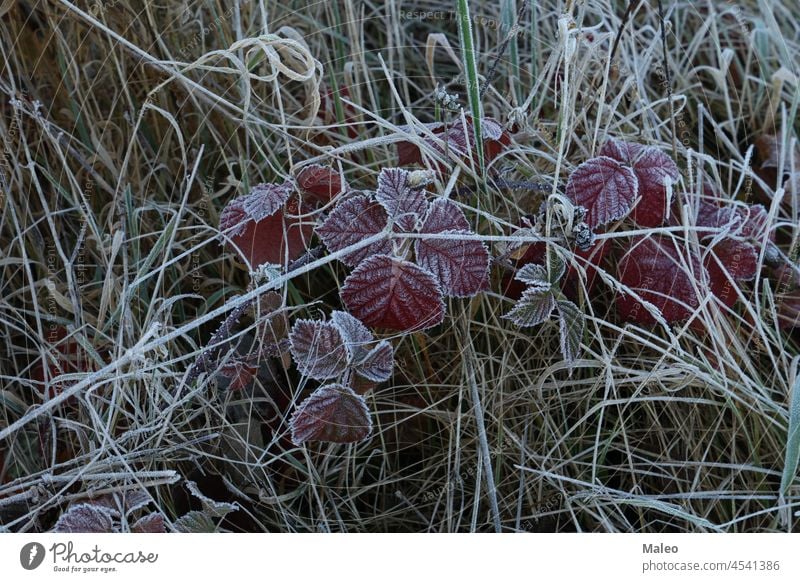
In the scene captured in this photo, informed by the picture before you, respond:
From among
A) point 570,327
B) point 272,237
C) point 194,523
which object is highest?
point 272,237

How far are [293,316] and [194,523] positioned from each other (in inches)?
9.2

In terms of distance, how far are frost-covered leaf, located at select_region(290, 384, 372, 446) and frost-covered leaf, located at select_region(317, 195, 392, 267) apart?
0.13 metres

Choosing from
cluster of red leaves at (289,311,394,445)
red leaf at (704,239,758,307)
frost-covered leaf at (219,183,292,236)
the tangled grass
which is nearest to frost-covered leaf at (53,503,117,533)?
the tangled grass

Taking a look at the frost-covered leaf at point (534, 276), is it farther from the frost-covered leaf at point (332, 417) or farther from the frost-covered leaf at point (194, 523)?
the frost-covered leaf at point (194, 523)

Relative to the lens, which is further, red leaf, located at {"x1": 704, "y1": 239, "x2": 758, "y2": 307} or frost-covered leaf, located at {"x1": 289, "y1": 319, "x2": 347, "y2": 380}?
red leaf, located at {"x1": 704, "y1": 239, "x2": 758, "y2": 307}

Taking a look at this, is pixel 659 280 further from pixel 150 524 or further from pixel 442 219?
pixel 150 524

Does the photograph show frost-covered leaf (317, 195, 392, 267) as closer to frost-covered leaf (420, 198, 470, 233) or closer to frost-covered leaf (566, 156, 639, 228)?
frost-covered leaf (420, 198, 470, 233)

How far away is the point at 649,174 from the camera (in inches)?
31.5

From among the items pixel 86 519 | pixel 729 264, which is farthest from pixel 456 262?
pixel 86 519

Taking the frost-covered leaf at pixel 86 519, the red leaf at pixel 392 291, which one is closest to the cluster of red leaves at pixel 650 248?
the red leaf at pixel 392 291

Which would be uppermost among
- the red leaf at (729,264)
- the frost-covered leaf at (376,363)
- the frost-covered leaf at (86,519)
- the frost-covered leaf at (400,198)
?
the frost-covered leaf at (400,198)

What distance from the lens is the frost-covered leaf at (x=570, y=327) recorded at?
0.74 metres

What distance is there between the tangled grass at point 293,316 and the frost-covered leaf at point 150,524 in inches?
1.3

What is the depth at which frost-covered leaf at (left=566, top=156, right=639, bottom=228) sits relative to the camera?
0.77m
